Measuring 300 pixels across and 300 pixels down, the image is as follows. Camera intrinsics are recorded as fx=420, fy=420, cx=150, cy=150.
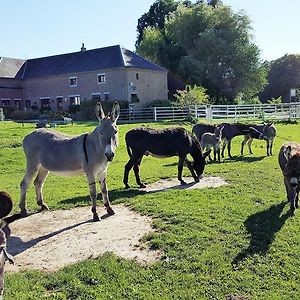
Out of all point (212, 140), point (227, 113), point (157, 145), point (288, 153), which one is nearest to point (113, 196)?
point (157, 145)

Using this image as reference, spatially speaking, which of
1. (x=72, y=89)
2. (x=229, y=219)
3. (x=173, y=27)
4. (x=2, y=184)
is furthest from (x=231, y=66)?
(x=229, y=219)

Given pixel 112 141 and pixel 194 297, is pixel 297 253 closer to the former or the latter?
pixel 194 297

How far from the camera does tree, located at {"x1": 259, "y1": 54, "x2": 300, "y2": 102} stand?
226 ft

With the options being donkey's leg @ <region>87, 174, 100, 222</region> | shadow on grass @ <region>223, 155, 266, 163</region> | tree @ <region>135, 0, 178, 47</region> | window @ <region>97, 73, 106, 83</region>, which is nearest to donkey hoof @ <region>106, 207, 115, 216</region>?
donkey's leg @ <region>87, 174, 100, 222</region>

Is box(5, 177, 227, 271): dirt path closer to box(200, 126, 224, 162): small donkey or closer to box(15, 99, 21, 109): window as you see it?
box(200, 126, 224, 162): small donkey

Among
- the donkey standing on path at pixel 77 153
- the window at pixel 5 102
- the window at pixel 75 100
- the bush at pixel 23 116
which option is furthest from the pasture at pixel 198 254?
the window at pixel 5 102

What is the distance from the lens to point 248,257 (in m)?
6.12

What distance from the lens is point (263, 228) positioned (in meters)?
7.19

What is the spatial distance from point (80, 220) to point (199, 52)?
1806 inches

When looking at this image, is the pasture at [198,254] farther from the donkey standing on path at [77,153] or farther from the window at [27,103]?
the window at [27,103]

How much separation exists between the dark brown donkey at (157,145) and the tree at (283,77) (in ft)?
202

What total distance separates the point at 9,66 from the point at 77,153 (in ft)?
166

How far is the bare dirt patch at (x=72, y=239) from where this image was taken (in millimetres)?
6137

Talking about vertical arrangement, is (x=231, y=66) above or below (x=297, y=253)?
above
